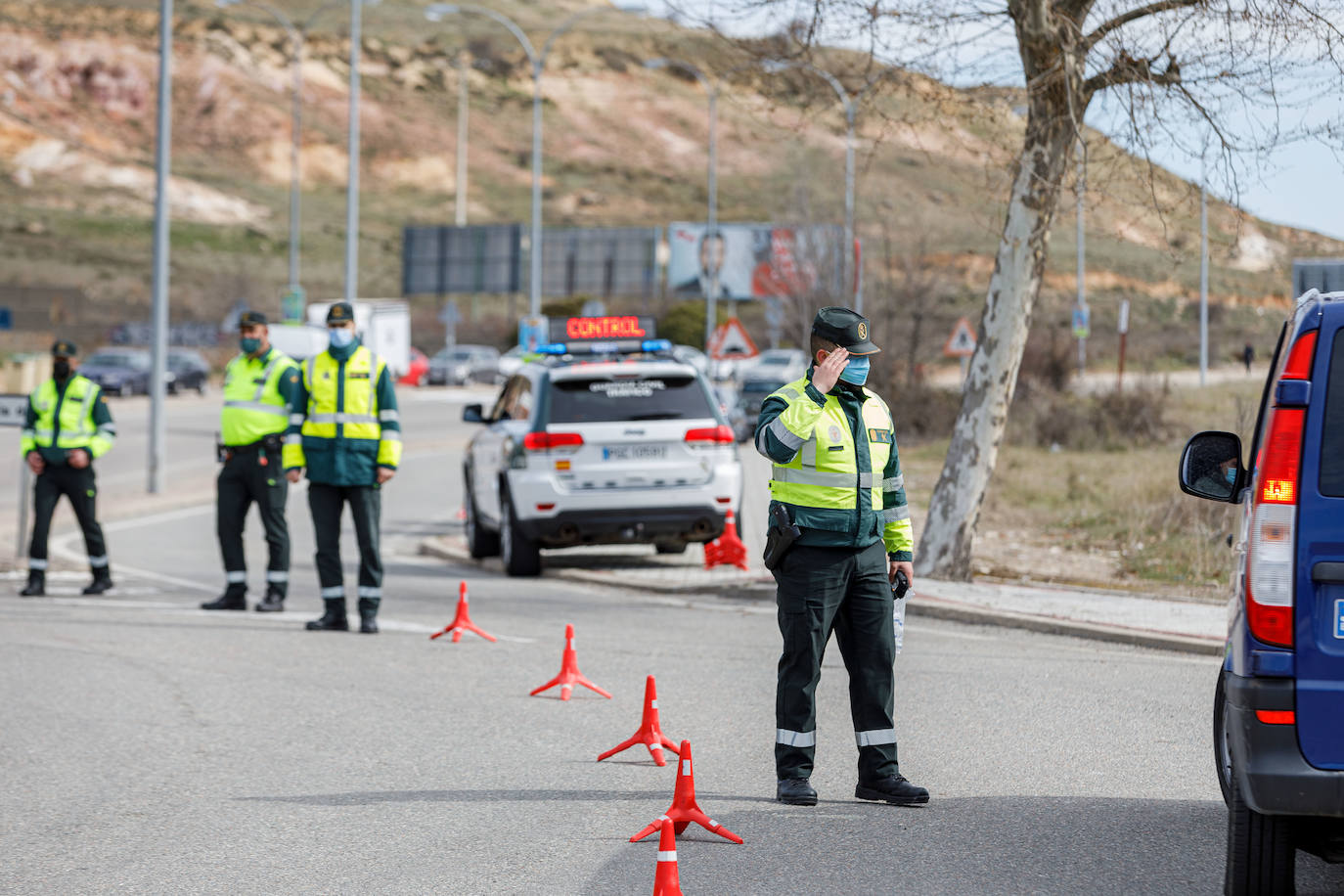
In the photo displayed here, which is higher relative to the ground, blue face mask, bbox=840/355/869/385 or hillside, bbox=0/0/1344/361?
hillside, bbox=0/0/1344/361

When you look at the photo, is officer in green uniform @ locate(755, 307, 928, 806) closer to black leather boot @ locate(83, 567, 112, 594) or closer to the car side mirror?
the car side mirror

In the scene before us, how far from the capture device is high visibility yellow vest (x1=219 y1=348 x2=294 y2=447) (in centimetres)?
1275

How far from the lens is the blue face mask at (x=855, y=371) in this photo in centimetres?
684

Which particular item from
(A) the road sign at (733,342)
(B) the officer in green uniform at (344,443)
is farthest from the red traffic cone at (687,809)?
(A) the road sign at (733,342)

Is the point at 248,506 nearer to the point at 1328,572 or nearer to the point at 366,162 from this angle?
the point at 1328,572

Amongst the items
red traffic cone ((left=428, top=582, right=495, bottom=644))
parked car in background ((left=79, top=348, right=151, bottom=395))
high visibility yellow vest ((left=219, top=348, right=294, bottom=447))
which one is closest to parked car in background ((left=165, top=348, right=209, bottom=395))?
parked car in background ((left=79, top=348, right=151, bottom=395))

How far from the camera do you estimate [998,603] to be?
42.5 ft

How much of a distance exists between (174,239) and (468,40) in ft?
244

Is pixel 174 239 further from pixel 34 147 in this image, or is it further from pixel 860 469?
pixel 860 469

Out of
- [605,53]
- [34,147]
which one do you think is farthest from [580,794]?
[605,53]

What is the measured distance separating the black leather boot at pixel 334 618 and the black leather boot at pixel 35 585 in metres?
3.11

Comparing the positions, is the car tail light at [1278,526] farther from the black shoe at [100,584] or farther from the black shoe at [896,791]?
the black shoe at [100,584]

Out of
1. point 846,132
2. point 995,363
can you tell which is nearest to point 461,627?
point 995,363

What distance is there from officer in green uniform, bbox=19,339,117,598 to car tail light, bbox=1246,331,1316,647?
10.6 metres
